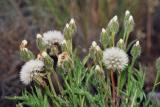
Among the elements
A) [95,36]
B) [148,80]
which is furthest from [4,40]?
[148,80]

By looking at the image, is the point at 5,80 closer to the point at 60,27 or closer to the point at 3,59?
the point at 3,59

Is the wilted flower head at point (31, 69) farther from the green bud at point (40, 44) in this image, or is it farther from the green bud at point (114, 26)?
the green bud at point (114, 26)

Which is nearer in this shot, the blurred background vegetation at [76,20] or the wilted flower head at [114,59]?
the wilted flower head at [114,59]

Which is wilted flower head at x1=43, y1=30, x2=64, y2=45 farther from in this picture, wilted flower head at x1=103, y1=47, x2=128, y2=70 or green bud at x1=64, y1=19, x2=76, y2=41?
wilted flower head at x1=103, y1=47, x2=128, y2=70

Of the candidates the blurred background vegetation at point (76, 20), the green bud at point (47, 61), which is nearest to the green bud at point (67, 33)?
the green bud at point (47, 61)

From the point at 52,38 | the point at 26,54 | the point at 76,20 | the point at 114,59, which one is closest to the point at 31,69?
the point at 26,54

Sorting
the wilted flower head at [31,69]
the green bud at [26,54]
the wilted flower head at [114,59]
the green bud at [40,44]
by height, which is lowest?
the wilted flower head at [114,59]

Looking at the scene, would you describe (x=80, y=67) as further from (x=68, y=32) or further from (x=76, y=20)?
(x=76, y=20)
